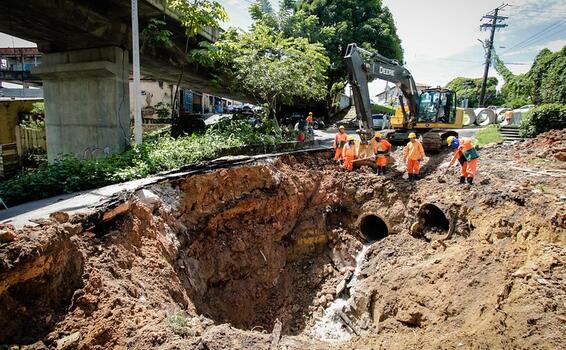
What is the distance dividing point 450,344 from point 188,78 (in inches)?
636

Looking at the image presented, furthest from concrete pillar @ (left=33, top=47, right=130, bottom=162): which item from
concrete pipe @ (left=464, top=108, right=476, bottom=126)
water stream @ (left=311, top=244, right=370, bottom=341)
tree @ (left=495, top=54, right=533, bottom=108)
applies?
tree @ (left=495, top=54, right=533, bottom=108)

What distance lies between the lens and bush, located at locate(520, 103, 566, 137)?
A: 1486cm

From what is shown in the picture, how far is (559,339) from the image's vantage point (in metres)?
4.88

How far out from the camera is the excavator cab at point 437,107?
1421 cm

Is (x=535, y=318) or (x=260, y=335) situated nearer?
(x=260, y=335)

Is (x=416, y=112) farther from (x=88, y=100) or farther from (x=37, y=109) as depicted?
(x=37, y=109)

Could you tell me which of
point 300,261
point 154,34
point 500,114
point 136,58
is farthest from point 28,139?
point 500,114

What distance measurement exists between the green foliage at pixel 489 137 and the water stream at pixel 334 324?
10105mm

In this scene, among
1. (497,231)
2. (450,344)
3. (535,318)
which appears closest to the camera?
(535,318)

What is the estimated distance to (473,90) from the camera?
4438cm

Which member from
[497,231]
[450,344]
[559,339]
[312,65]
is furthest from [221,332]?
[312,65]

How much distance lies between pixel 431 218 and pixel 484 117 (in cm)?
1651

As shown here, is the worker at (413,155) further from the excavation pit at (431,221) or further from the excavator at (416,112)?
the excavation pit at (431,221)

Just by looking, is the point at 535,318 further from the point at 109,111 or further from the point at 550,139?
the point at 109,111
